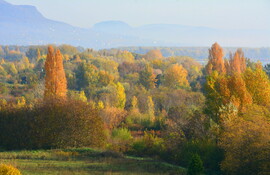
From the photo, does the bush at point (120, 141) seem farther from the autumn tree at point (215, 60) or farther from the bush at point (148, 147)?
the autumn tree at point (215, 60)

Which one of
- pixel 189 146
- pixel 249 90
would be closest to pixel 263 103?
pixel 249 90

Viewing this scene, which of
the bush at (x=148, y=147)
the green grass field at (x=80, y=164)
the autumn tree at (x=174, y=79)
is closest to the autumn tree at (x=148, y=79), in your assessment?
the autumn tree at (x=174, y=79)

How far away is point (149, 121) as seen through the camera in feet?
144

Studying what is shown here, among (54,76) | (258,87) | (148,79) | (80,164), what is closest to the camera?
(80,164)

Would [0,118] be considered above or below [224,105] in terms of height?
below

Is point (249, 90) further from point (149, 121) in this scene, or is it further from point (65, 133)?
point (149, 121)

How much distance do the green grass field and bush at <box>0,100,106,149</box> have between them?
252cm

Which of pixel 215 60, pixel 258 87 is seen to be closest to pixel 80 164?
pixel 258 87

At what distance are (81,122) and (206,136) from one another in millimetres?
8238

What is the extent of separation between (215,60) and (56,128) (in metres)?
33.7

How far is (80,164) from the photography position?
736 inches

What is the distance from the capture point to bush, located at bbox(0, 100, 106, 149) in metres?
25.8

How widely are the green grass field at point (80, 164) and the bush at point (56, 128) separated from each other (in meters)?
2.52

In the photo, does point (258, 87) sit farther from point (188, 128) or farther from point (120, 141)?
point (120, 141)
